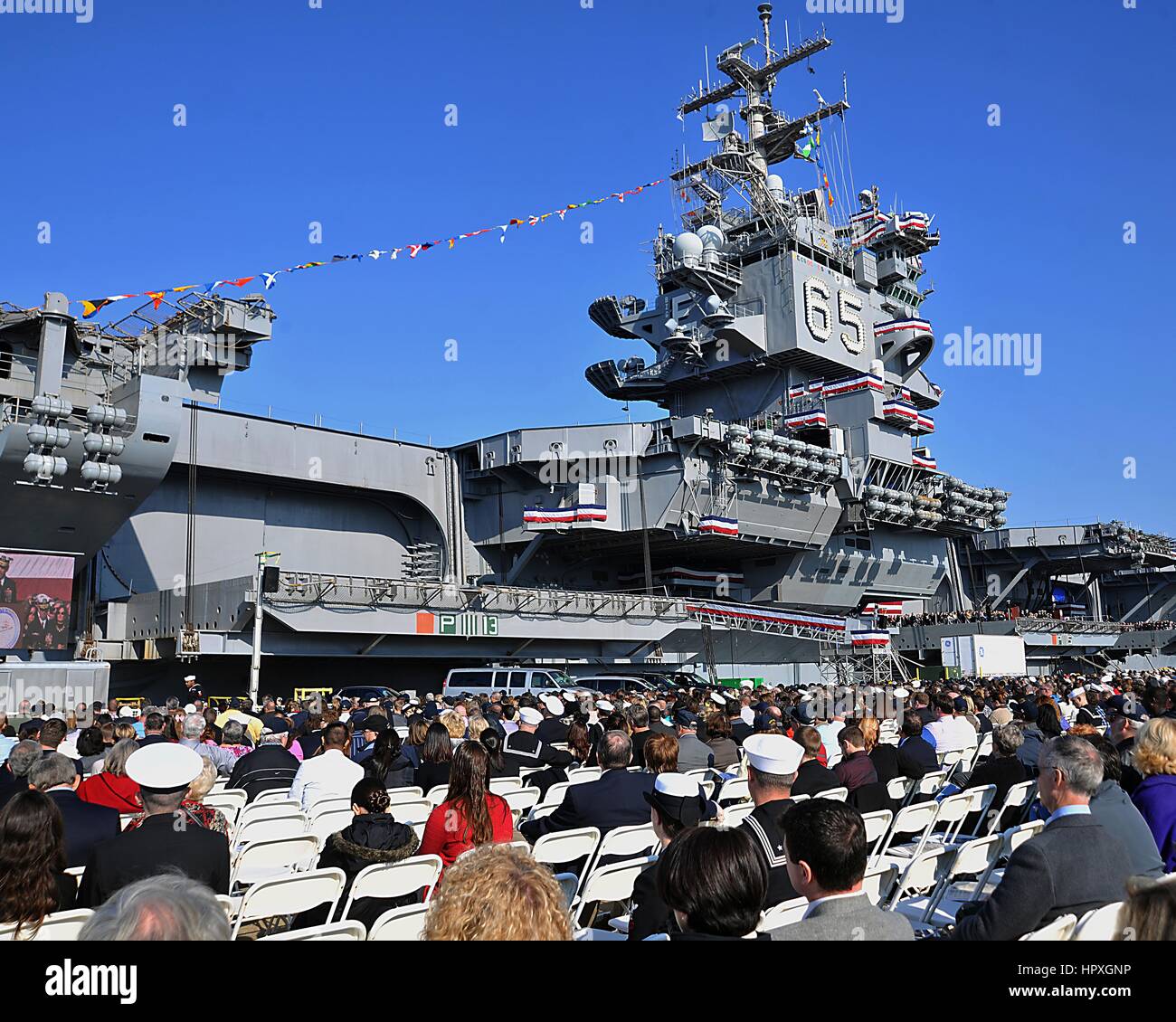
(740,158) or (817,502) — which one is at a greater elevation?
→ (740,158)

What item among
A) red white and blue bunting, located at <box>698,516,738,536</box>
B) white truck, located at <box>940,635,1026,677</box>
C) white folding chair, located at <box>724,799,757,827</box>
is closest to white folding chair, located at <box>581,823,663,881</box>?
white folding chair, located at <box>724,799,757,827</box>

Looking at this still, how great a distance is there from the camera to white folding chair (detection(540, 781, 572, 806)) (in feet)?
28.2

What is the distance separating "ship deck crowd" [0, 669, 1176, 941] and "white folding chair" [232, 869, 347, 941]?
1 centimetres

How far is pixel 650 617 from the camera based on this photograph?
127 feet

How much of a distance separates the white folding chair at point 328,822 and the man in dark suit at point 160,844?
7.57 feet

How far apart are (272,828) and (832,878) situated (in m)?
4.98

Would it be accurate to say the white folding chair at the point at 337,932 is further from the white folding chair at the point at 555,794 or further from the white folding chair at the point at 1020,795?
the white folding chair at the point at 1020,795

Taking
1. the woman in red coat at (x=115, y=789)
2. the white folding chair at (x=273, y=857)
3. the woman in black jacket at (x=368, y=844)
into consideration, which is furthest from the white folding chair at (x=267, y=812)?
the woman in black jacket at (x=368, y=844)

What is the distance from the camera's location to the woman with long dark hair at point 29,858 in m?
3.94

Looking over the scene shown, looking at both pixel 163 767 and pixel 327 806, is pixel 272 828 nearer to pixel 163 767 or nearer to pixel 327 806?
pixel 327 806

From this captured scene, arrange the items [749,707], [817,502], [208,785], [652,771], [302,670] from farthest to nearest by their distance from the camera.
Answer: [817,502] → [302,670] → [749,707] → [652,771] → [208,785]

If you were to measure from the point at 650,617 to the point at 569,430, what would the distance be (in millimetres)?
8996
